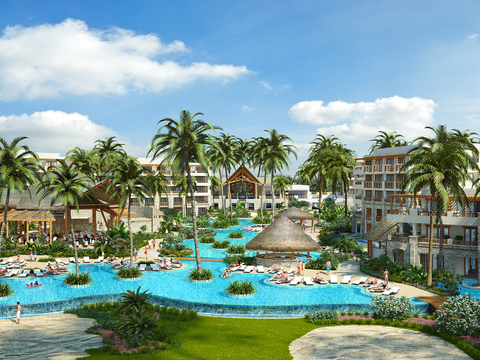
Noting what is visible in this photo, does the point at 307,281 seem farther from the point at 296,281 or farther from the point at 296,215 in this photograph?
the point at 296,215

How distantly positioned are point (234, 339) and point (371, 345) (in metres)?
6.90

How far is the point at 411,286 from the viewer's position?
29703 mm

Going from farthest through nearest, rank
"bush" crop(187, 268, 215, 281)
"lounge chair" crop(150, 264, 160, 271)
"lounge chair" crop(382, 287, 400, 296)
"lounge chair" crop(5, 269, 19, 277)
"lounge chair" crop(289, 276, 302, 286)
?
1. "lounge chair" crop(150, 264, 160, 271)
2. "lounge chair" crop(5, 269, 19, 277)
3. "bush" crop(187, 268, 215, 281)
4. "lounge chair" crop(289, 276, 302, 286)
5. "lounge chair" crop(382, 287, 400, 296)

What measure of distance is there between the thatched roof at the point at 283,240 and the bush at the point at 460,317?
16.2 m

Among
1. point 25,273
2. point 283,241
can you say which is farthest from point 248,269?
point 25,273

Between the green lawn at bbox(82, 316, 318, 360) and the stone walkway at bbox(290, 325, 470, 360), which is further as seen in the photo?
the green lawn at bbox(82, 316, 318, 360)

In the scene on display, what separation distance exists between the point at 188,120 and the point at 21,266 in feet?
72.4

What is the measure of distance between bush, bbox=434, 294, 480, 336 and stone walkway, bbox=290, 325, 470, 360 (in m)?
0.93

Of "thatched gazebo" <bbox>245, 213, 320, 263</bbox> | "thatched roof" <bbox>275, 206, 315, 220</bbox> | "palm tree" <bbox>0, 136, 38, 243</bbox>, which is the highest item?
"palm tree" <bbox>0, 136, 38, 243</bbox>

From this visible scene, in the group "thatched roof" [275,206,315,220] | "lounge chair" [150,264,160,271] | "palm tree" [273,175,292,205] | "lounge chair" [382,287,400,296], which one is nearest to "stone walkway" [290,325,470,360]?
"lounge chair" [382,287,400,296]

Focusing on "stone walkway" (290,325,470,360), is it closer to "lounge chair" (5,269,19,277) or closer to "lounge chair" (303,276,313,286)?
"lounge chair" (303,276,313,286)

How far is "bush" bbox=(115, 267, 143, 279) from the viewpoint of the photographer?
32.8 meters

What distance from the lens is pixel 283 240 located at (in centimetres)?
3622

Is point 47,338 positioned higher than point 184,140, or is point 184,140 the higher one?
point 184,140
